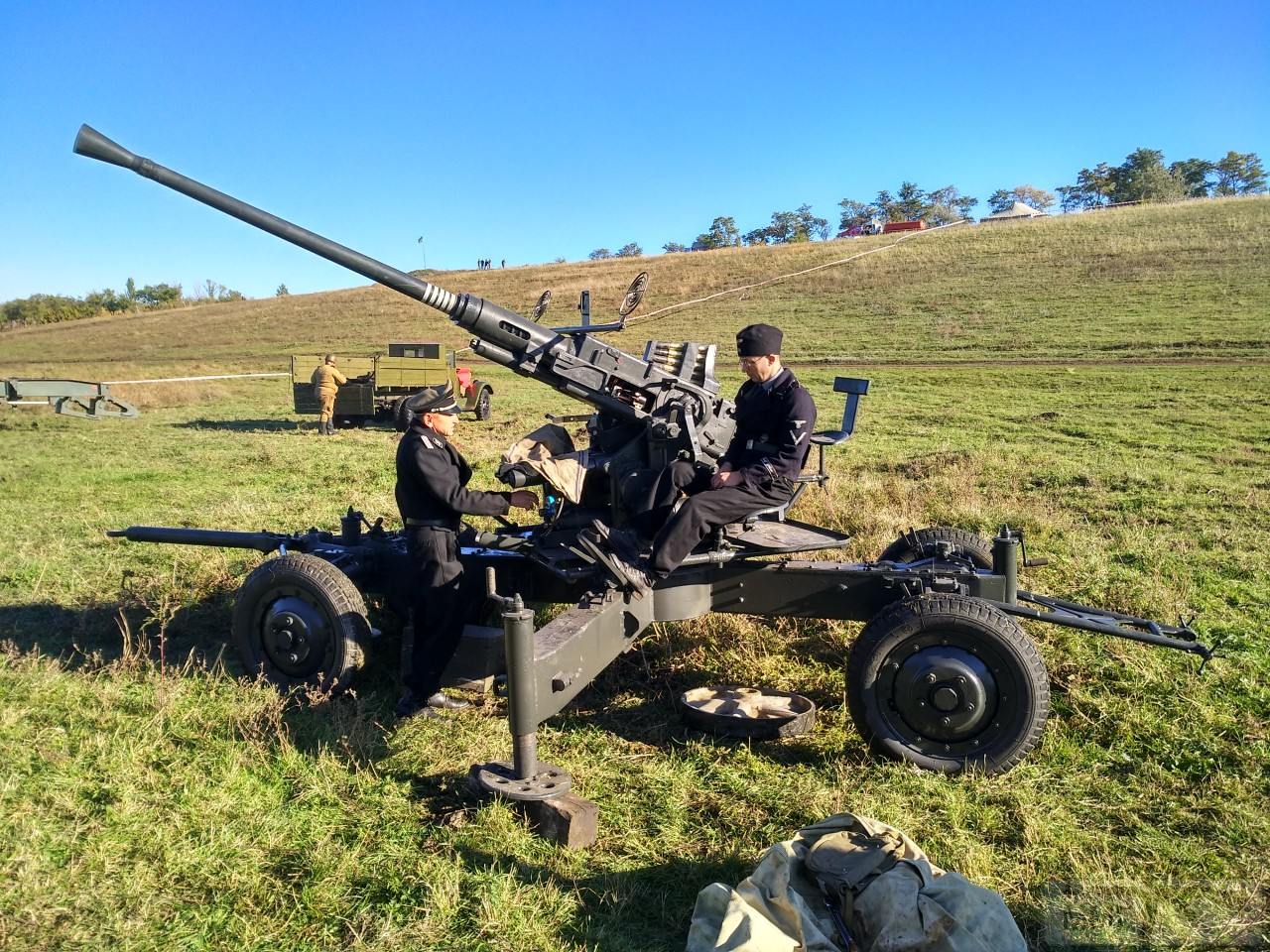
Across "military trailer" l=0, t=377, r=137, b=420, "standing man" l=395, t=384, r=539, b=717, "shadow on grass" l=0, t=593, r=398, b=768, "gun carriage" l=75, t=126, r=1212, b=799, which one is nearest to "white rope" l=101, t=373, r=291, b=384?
"military trailer" l=0, t=377, r=137, b=420

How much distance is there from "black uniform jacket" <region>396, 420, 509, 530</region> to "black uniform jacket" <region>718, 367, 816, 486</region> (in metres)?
1.34

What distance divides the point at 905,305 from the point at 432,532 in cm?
3727

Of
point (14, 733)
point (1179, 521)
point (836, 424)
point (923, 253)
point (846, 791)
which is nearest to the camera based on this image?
point (846, 791)

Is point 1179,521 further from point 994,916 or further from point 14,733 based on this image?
point 14,733

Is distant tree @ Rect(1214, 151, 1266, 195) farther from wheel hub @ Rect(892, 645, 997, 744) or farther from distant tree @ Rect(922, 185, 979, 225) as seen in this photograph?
wheel hub @ Rect(892, 645, 997, 744)

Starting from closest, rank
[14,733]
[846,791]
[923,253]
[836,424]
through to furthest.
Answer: [846,791] → [14,733] → [836,424] → [923,253]

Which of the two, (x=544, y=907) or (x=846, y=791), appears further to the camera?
(x=846, y=791)

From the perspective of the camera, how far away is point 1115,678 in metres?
5.45

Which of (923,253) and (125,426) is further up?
(923,253)

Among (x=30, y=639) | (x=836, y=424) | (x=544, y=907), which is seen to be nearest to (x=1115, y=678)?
(x=544, y=907)

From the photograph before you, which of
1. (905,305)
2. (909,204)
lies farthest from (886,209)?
(905,305)

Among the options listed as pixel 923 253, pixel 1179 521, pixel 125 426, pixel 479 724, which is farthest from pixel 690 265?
pixel 479 724

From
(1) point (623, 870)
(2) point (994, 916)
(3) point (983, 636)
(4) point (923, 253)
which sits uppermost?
(4) point (923, 253)

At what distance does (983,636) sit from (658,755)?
1666 millimetres
